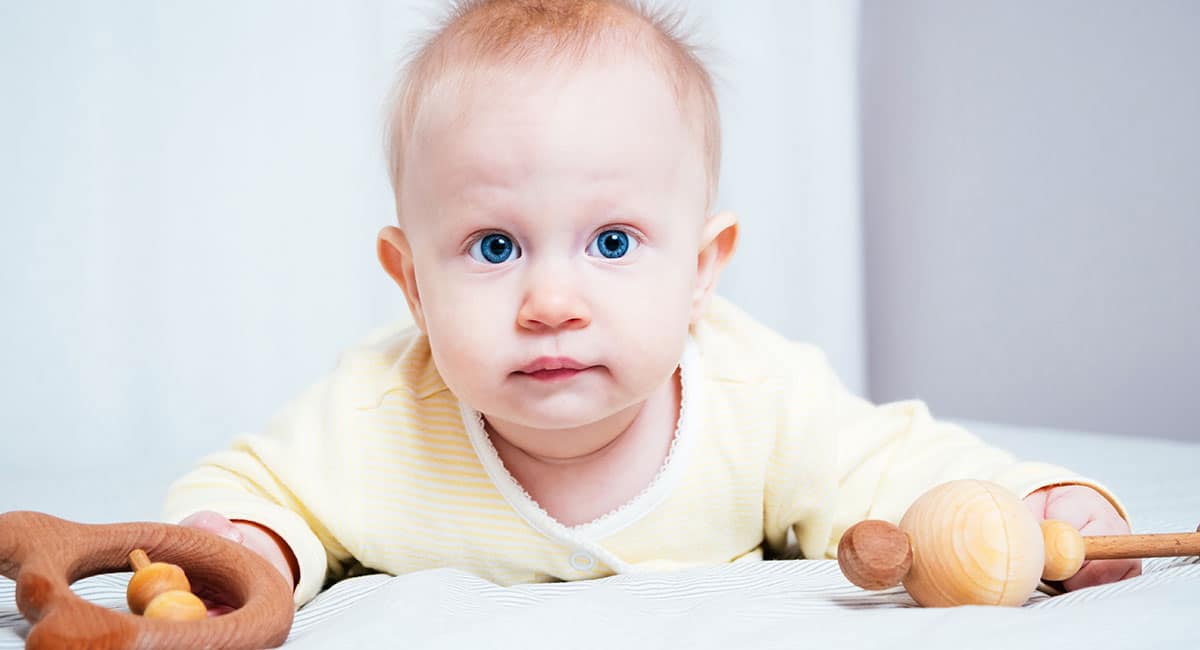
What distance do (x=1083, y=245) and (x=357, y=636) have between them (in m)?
1.91

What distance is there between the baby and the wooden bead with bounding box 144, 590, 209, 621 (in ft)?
0.74

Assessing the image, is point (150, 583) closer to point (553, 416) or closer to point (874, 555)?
point (553, 416)

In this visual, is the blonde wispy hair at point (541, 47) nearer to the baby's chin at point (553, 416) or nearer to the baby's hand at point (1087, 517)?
the baby's chin at point (553, 416)

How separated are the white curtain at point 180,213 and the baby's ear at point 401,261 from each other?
927 millimetres

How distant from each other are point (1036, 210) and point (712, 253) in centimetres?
145

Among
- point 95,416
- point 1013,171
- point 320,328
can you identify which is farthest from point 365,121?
point 1013,171

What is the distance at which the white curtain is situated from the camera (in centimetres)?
203

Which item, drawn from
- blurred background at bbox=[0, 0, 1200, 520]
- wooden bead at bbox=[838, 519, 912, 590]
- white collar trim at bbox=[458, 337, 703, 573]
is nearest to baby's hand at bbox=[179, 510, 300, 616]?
white collar trim at bbox=[458, 337, 703, 573]

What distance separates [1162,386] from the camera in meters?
2.10

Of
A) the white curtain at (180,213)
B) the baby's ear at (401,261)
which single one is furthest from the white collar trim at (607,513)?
the white curtain at (180,213)

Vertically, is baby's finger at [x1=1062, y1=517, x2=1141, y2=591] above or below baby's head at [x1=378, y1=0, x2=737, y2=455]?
below

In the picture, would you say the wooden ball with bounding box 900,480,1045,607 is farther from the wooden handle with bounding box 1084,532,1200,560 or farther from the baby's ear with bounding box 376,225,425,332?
the baby's ear with bounding box 376,225,425,332

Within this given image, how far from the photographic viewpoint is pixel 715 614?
738 millimetres

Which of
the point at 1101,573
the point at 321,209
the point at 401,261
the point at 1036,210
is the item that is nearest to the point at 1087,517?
the point at 1101,573
